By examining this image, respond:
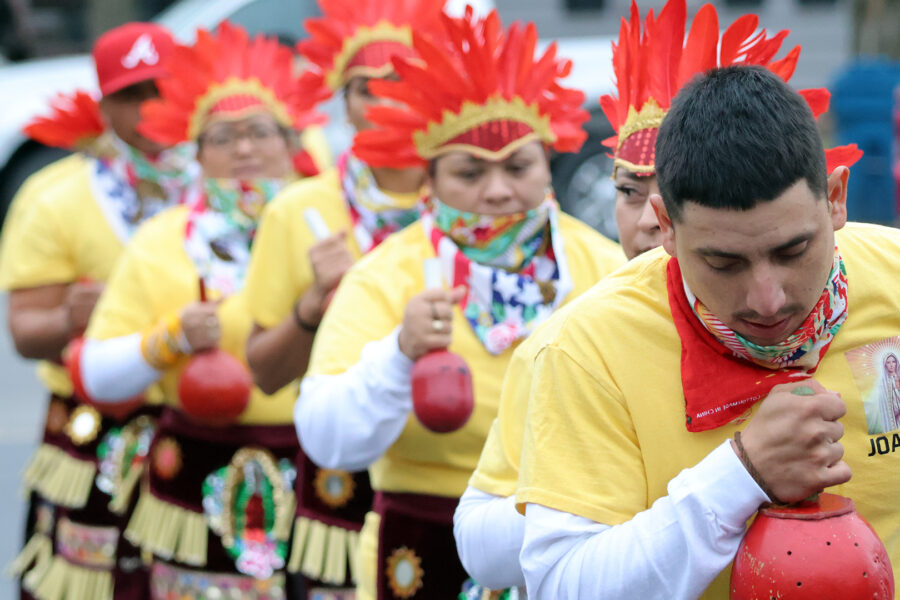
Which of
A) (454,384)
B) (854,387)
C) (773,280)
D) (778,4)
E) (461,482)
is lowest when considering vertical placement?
(778,4)

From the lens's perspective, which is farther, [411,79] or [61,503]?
[61,503]

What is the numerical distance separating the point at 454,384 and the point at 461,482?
423 millimetres

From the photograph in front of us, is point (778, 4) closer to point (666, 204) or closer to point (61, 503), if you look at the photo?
point (61, 503)

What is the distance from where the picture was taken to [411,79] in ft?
12.6

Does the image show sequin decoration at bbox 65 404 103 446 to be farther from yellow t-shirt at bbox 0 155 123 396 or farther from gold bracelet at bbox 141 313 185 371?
gold bracelet at bbox 141 313 185 371

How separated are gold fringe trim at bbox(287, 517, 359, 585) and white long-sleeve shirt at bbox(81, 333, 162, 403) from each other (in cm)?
76

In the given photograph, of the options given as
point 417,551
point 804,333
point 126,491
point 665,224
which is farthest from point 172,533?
point 804,333

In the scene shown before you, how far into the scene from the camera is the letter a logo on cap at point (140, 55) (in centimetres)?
589

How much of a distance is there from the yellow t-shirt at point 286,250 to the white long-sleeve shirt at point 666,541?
2.33m

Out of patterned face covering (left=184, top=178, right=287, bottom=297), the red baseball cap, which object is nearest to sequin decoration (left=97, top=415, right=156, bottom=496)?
patterned face covering (left=184, top=178, right=287, bottom=297)

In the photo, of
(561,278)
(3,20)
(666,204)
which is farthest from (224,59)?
(3,20)

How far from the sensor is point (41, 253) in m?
5.74

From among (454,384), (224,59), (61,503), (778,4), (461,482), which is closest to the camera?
(454,384)

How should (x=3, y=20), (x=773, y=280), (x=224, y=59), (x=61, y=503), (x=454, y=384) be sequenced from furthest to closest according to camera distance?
(x=3, y=20) → (x=61, y=503) → (x=224, y=59) → (x=454, y=384) → (x=773, y=280)
